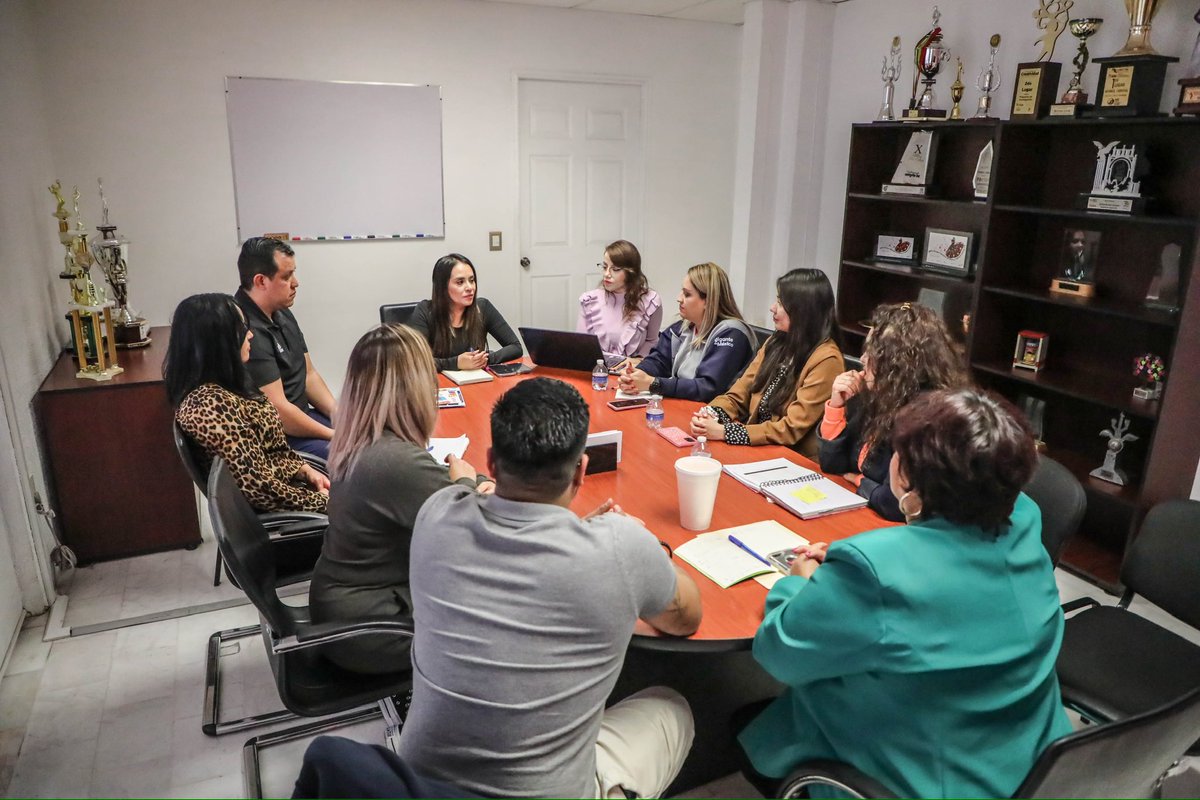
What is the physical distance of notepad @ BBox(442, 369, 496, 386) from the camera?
3.29m

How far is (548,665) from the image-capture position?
1.24 m

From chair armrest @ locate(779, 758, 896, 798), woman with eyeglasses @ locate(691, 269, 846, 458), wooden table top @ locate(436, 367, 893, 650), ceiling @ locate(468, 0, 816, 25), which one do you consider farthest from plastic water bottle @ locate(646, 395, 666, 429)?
ceiling @ locate(468, 0, 816, 25)

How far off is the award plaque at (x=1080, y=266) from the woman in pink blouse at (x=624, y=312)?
6.28 feet

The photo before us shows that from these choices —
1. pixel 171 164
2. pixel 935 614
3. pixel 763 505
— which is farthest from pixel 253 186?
pixel 935 614

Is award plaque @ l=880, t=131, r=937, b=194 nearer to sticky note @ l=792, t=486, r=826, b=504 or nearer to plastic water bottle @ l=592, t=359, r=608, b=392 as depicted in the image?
plastic water bottle @ l=592, t=359, r=608, b=392

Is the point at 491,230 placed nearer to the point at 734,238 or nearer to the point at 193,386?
the point at 734,238

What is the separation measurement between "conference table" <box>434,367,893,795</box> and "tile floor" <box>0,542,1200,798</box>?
18 centimetres

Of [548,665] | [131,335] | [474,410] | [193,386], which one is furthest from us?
[131,335]

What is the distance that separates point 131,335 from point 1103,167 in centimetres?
436

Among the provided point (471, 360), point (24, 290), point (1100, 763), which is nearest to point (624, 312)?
point (471, 360)

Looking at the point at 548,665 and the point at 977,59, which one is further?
the point at 977,59

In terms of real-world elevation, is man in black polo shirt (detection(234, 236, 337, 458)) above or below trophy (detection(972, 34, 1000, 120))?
below

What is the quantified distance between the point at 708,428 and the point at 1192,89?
7.16 feet

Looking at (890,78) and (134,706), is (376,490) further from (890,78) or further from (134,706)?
(890,78)
